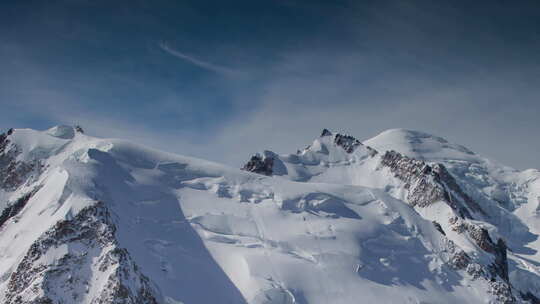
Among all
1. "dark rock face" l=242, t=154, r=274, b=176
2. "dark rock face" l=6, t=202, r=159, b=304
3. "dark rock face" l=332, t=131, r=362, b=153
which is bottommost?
"dark rock face" l=6, t=202, r=159, b=304

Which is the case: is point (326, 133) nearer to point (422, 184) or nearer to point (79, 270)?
point (422, 184)

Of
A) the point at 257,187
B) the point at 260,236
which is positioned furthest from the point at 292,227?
the point at 257,187

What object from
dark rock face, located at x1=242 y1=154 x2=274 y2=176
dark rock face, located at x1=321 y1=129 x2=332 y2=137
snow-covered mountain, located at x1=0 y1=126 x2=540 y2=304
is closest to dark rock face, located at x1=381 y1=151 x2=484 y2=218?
snow-covered mountain, located at x1=0 y1=126 x2=540 y2=304

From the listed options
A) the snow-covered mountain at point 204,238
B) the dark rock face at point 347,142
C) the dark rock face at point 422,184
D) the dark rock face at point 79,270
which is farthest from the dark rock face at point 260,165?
the dark rock face at point 79,270

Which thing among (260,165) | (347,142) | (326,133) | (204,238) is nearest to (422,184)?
(347,142)

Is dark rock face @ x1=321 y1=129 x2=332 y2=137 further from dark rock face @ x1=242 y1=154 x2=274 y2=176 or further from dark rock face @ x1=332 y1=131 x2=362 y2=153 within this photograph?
dark rock face @ x1=242 y1=154 x2=274 y2=176

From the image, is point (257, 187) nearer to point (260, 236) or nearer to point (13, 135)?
point (260, 236)
